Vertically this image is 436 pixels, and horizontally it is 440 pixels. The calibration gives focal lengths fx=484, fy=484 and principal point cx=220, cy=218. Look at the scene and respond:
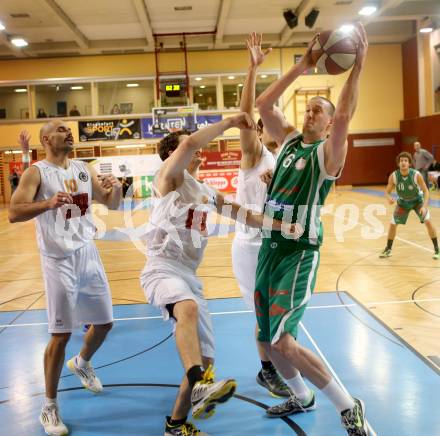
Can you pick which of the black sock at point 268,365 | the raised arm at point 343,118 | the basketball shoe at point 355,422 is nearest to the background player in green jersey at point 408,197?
the black sock at point 268,365

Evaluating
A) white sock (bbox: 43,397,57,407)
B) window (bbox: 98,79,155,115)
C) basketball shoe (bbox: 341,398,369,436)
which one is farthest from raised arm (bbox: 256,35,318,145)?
window (bbox: 98,79,155,115)

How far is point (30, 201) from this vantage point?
319cm

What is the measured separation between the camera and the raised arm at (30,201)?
3029mm

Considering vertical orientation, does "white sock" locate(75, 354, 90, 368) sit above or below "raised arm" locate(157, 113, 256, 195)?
below

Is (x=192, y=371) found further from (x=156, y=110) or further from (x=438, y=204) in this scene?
(x=156, y=110)

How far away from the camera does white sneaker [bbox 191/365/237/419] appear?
8.00 feet

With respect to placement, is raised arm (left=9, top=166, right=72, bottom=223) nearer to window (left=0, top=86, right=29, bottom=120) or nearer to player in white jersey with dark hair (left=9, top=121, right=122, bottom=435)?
player in white jersey with dark hair (left=9, top=121, right=122, bottom=435)

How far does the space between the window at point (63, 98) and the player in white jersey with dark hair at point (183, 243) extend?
2261 cm

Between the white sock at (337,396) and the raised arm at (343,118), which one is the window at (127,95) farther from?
the white sock at (337,396)

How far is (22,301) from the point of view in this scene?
6387 millimetres

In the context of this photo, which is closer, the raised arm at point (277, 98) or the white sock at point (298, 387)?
the raised arm at point (277, 98)

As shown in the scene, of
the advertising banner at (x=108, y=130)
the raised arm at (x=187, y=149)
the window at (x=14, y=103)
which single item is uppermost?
the window at (x=14, y=103)

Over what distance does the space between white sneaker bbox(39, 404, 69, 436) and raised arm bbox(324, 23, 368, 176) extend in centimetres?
230

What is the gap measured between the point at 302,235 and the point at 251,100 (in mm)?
1115
